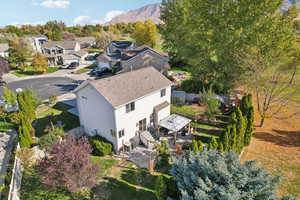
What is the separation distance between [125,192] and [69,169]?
171 inches

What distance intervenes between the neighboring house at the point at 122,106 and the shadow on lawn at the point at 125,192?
3.94 m

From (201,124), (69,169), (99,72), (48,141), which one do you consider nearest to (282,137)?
(201,124)

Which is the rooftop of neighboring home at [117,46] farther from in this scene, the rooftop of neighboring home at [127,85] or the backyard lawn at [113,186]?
the backyard lawn at [113,186]

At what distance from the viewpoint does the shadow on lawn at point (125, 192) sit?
480 inches

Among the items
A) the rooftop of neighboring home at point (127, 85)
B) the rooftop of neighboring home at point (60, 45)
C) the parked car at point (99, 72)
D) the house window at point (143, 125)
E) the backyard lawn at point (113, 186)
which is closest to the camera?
the backyard lawn at point (113, 186)

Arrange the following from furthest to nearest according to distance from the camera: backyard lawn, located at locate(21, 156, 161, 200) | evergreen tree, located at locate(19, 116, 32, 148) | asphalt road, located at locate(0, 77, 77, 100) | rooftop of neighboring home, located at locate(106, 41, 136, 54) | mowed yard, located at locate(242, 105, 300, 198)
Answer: rooftop of neighboring home, located at locate(106, 41, 136, 54)
asphalt road, located at locate(0, 77, 77, 100)
evergreen tree, located at locate(19, 116, 32, 148)
mowed yard, located at locate(242, 105, 300, 198)
backyard lawn, located at locate(21, 156, 161, 200)

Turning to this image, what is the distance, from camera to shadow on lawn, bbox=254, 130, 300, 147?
699 inches

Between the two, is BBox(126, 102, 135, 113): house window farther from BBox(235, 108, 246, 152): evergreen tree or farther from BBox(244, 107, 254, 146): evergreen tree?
BBox(244, 107, 254, 146): evergreen tree

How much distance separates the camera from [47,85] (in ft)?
121

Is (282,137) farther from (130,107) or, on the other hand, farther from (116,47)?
(116,47)

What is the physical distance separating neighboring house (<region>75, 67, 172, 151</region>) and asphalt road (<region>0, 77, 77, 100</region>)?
17573mm

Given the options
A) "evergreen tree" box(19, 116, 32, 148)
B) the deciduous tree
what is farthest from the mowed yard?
"evergreen tree" box(19, 116, 32, 148)

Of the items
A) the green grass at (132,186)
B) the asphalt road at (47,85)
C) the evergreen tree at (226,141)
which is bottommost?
the green grass at (132,186)

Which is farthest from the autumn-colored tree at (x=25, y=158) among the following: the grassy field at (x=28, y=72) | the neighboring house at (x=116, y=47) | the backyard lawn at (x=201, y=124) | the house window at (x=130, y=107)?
the neighboring house at (x=116, y=47)
